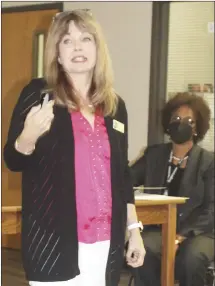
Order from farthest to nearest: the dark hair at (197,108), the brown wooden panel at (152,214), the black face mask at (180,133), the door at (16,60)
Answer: the door at (16,60), the dark hair at (197,108), the black face mask at (180,133), the brown wooden panel at (152,214)

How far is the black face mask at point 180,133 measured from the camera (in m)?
3.04

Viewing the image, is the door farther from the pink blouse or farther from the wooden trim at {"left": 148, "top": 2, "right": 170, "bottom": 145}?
the pink blouse

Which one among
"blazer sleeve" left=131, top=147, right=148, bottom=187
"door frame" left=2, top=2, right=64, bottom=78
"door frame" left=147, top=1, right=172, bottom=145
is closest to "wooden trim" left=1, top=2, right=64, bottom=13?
"door frame" left=2, top=2, right=64, bottom=78

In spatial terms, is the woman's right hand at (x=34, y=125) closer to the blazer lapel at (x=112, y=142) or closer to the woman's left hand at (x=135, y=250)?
the blazer lapel at (x=112, y=142)

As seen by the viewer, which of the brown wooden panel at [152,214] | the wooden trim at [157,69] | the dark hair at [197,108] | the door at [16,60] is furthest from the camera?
the door at [16,60]

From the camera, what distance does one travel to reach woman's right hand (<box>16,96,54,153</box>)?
138cm

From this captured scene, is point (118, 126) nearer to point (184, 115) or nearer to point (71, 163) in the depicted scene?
point (71, 163)

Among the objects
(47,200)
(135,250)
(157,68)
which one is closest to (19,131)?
(47,200)

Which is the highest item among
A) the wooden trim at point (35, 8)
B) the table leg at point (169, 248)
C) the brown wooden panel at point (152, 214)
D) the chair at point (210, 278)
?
the wooden trim at point (35, 8)

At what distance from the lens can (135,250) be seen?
5.40 ft

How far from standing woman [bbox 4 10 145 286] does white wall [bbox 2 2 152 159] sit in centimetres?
280

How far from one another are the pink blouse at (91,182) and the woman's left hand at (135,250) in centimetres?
15

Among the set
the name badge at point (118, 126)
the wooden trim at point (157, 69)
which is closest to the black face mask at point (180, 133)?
the wooden trim at point (157, 69)

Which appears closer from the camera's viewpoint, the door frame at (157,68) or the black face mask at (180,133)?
the black face mask at (180,133)
